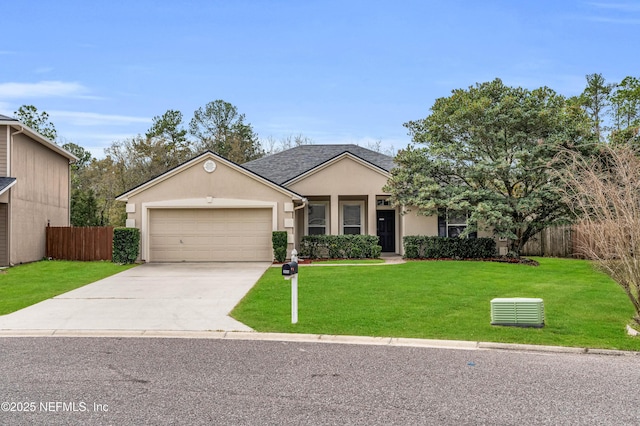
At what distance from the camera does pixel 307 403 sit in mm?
5102

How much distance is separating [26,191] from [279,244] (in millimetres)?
10246

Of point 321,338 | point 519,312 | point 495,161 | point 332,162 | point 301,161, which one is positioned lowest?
point 321,338

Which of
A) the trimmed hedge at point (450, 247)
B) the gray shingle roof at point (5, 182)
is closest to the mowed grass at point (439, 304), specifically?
the trimmed hedge at point (450, 247)

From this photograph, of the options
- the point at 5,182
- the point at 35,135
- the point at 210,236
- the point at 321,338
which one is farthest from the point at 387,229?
the point at 321,338

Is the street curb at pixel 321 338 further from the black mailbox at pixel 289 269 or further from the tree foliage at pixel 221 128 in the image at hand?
the tree foliage at pixel 221 128

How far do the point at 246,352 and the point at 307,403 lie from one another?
7.93 feet

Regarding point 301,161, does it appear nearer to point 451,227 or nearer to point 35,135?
point 451,227

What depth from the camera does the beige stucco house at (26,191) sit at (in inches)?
757

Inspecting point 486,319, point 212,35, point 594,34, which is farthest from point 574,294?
→ point 212,35

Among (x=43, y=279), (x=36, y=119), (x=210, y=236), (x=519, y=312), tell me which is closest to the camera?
(x=519, y=312)

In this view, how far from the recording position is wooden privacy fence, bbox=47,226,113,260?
68.5 feet

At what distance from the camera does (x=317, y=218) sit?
24391 millimetres

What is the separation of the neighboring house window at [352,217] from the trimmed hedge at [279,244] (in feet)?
15.3

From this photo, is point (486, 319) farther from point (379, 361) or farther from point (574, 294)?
point (574, 294)
